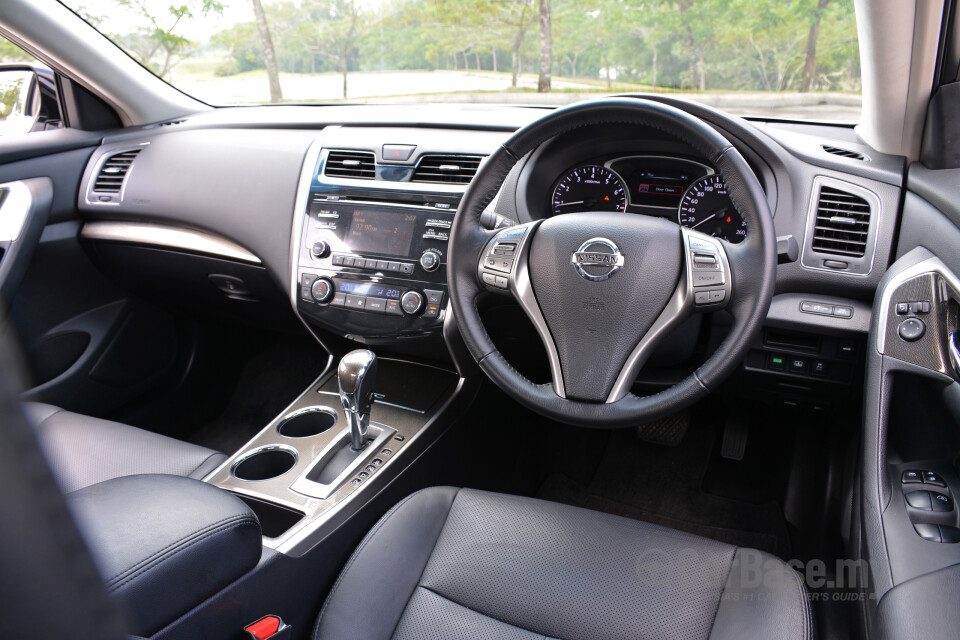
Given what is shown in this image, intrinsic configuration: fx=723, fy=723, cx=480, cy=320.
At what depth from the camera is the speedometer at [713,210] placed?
5.10ft

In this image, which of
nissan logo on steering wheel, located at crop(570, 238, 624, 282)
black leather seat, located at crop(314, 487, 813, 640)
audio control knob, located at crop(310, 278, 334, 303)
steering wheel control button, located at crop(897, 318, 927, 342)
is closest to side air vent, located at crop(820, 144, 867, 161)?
steering wheel control button, located at crop(897, 318, 927, 342)

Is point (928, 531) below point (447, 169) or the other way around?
below

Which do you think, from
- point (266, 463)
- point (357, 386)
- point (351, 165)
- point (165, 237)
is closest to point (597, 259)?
point (357, 386)

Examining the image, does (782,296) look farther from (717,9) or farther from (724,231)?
(717,9)

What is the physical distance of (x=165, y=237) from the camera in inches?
89.0

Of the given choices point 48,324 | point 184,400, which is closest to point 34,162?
point 48,324

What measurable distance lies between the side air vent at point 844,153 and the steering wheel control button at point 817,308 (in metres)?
0.32

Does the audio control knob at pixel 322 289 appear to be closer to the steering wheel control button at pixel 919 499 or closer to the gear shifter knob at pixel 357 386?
the gear shifter knob at pixel 357 386

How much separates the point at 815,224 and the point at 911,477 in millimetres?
533

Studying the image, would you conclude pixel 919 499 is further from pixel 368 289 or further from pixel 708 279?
pixel 368 289

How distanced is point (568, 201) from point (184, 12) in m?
1.45

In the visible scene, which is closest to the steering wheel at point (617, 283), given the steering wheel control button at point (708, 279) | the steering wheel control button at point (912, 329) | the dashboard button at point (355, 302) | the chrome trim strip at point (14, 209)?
the steering wheel control button at point (708, 279)

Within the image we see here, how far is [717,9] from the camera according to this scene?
1.70m

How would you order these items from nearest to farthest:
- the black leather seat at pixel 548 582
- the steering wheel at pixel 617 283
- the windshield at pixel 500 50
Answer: the black leather seat at pixel 548 582, the steering wheel at pixel 617 283, the windshield at pixel 500 50
